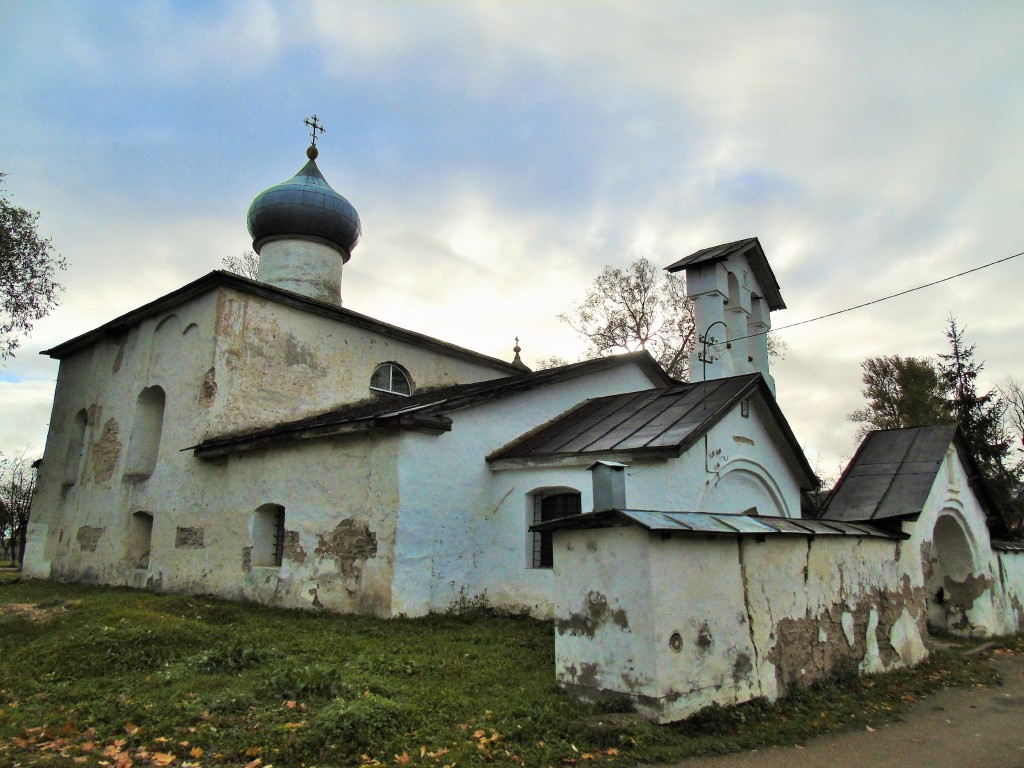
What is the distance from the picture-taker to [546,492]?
1058 cm

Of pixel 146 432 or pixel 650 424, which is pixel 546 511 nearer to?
pixel 650 424

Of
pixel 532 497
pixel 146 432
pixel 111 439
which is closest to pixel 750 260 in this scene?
pixel 532 497

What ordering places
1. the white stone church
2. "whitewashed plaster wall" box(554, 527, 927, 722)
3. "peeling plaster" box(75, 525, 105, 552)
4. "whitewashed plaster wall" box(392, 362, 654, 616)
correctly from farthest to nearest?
"peeling plaster" box(75, 525, 105, 552), "whitewashed plaster wall" box(392, 362, 654, 616), the white stone church, "whitewashed plaster wall" box(554, 527, 927, 722)

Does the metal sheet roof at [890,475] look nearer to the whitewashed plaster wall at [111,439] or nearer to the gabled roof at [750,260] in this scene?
the gabled roof at [750,260]

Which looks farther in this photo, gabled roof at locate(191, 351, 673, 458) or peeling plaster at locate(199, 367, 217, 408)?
peeling plaster at locate(199, 367, 217, 408)

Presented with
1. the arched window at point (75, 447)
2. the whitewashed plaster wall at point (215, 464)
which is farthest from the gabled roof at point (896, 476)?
the arched window at point (75, 447)

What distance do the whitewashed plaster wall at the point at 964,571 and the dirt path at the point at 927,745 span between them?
518cm

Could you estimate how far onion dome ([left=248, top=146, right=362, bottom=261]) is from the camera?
17.3m

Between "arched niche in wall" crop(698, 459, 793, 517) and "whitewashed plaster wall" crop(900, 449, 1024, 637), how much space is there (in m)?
2.49

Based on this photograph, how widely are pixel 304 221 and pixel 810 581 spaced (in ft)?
47.9

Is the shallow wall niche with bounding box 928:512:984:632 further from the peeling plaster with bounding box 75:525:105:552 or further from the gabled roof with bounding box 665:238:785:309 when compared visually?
the peeling plaster with bounding box 75:525:105:552

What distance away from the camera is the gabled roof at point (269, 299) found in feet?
44.1

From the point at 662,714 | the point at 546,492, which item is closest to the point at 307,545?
the point at 546,492

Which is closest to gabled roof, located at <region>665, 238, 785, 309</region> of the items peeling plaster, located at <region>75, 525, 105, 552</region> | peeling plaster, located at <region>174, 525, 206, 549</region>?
peeling plaster, located at <region>174, 525, 206, 549</region>
